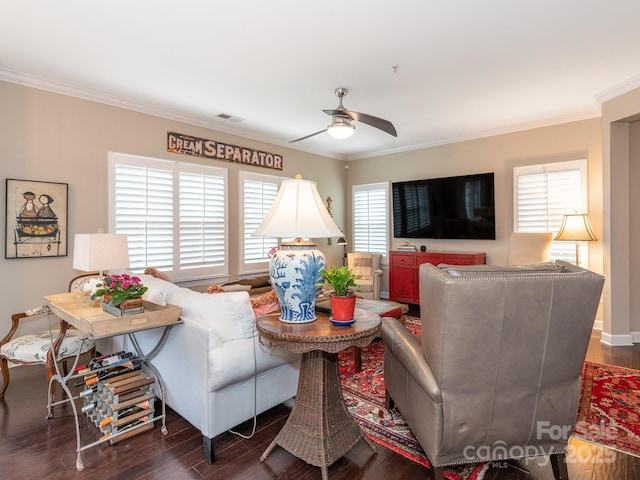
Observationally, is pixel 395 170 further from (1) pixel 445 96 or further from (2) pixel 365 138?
(1) pixel 445 96

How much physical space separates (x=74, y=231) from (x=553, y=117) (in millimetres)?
5926

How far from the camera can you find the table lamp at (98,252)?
2457mm

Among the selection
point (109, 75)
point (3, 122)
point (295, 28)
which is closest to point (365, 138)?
point (295, 28)

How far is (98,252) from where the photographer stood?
2490 mm

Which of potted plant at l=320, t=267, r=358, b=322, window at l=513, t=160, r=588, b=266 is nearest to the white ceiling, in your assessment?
window at l=513, t=160, r=588, b=266

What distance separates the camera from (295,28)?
8.41ft

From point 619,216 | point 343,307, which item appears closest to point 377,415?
point 343,307

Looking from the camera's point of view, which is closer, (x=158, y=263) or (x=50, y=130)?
(x=50, y=130)

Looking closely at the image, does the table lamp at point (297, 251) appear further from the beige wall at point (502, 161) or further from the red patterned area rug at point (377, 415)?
the beige wall at point (502, 161)

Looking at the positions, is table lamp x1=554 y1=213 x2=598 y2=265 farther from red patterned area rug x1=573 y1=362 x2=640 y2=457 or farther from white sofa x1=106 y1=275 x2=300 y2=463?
white sofa x1=106 y1=275 x2=300 y2=463

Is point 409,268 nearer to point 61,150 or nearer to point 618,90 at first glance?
point 618,90

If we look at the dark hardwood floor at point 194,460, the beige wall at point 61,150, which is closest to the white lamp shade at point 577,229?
the dark hardwood floor at point 194,460

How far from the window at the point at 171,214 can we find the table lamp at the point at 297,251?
106 inches

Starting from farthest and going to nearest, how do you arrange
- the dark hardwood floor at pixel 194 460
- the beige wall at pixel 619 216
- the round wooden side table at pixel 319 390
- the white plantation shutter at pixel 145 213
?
the white plantation shutter at pixel 145 213 → the beige wall at pixel 619 216 → the dark hardwood floor at pixel 194 460 → the round wooden side table at pixel 319 390
